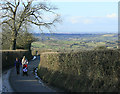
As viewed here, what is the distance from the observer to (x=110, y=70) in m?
11.0

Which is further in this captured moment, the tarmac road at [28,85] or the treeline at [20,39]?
the treeline at [20,39]

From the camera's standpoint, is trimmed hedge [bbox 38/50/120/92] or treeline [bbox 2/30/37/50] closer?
trimmed hedge [bbox 38/50/120/92]

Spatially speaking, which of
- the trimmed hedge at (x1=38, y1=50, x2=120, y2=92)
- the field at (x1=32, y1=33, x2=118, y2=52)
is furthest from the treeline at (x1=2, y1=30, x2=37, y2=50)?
the trimmed hedge at (x1=38, y1=50, x2=120, y2=92)

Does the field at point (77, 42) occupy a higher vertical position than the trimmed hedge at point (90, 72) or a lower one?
lower

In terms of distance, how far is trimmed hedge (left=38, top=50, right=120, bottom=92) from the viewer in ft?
34.3

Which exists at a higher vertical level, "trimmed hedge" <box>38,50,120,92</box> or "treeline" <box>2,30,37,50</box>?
"trimmed hedge" <box>38,50,120,92</box>

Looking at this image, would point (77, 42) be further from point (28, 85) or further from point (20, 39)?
point (28, 85)

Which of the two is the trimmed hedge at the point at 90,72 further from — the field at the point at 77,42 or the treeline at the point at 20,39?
the treeline at the point at 20,39

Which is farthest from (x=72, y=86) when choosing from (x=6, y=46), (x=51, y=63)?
(x=6, y=46)

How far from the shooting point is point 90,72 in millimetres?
11688

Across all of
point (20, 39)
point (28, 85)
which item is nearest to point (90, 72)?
point (28, 85)

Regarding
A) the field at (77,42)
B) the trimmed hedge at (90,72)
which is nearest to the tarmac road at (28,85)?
the trimmed hedge at (90,72)

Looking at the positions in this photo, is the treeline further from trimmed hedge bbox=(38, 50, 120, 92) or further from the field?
trimmed hedge bbox=(38, 50, 120, 92)

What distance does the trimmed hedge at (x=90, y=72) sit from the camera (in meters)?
10.4
